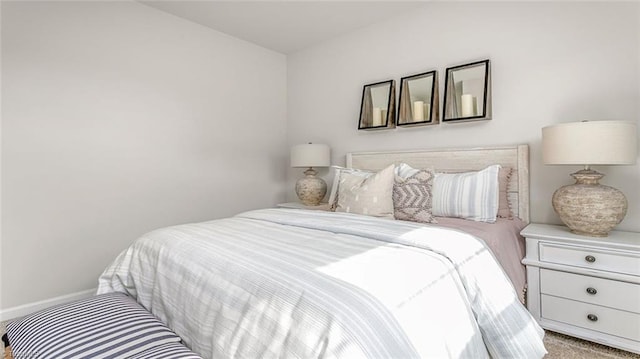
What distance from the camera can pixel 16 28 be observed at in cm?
218

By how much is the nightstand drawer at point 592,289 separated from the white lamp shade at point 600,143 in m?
0.63

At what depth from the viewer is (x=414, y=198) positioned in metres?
2.12

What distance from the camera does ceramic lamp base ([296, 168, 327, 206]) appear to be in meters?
3.38

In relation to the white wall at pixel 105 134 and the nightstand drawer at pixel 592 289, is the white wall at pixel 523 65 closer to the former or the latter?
the nightstand drawer at pixel 592 289

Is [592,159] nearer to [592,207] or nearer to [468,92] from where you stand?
[592,207]

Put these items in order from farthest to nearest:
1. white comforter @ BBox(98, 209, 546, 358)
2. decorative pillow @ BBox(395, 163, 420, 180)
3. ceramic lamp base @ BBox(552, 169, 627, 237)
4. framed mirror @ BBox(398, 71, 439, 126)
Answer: framed mirror @ BBox(398, 71, 439, 126)
decorative pillow @ BBox(395, 163, 420, 180)
ceramic lamp base @ BBox(552, 169, 627, 237)
white comforter @ BBox(98, 209, 546, 358)

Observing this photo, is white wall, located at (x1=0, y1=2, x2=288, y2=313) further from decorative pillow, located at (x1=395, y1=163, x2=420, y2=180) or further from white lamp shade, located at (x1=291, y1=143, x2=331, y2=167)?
decorative pillow, located at (x1=395, y1=163, x2=420, y2=180)

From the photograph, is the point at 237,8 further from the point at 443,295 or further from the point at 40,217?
the point at 443,295

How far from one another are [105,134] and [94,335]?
6.35 ft

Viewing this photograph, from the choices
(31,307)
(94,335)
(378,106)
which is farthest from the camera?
(378,106)

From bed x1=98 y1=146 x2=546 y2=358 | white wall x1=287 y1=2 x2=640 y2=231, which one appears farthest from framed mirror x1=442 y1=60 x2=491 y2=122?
bed x1=98 y1=146 x2=546 y2=358

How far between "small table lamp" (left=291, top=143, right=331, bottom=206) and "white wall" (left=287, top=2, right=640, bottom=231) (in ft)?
0.98

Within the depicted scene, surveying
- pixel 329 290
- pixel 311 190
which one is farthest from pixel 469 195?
pixel 311 190

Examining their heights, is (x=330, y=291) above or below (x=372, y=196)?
below
